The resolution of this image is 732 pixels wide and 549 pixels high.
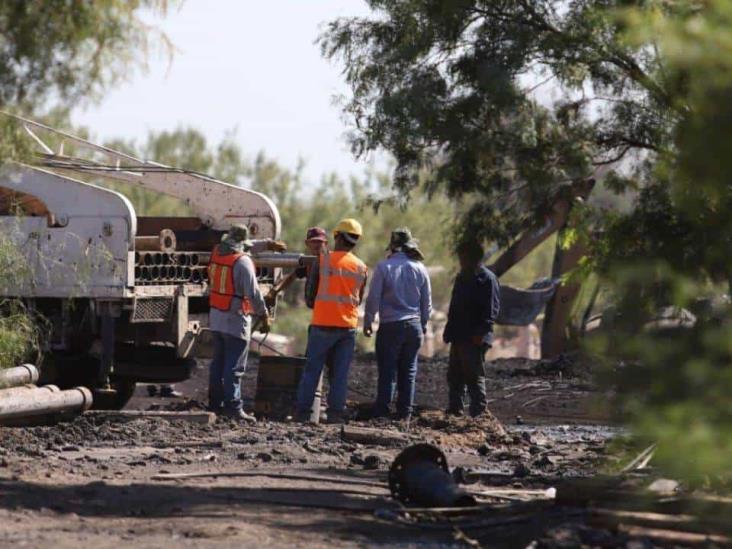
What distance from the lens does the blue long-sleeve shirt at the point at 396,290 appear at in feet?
44.1

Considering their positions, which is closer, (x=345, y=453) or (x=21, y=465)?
(x=21, y=465)

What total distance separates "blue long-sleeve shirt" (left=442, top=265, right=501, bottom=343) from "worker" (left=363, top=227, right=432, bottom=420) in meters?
Result: 0.33

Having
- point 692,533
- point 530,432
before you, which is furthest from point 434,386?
point 692,533

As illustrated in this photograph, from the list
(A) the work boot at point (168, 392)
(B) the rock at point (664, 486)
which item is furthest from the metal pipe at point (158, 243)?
(B) the rock at point (664, 486)

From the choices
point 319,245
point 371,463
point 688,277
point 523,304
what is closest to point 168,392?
point 319,245

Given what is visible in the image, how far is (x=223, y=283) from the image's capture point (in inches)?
521

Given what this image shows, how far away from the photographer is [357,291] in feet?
43.5

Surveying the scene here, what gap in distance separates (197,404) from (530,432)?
317cm

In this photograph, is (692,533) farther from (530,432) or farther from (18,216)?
(18,216)

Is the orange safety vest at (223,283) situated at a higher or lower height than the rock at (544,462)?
higher

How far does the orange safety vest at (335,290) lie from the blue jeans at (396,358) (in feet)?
1.60

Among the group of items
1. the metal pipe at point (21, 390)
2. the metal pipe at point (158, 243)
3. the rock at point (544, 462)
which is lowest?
the rock at point (544, 462)

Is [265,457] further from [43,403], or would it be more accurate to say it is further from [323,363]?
[323,363]

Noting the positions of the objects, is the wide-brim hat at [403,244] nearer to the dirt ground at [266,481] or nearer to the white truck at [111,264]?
the white truck at [111,264]
